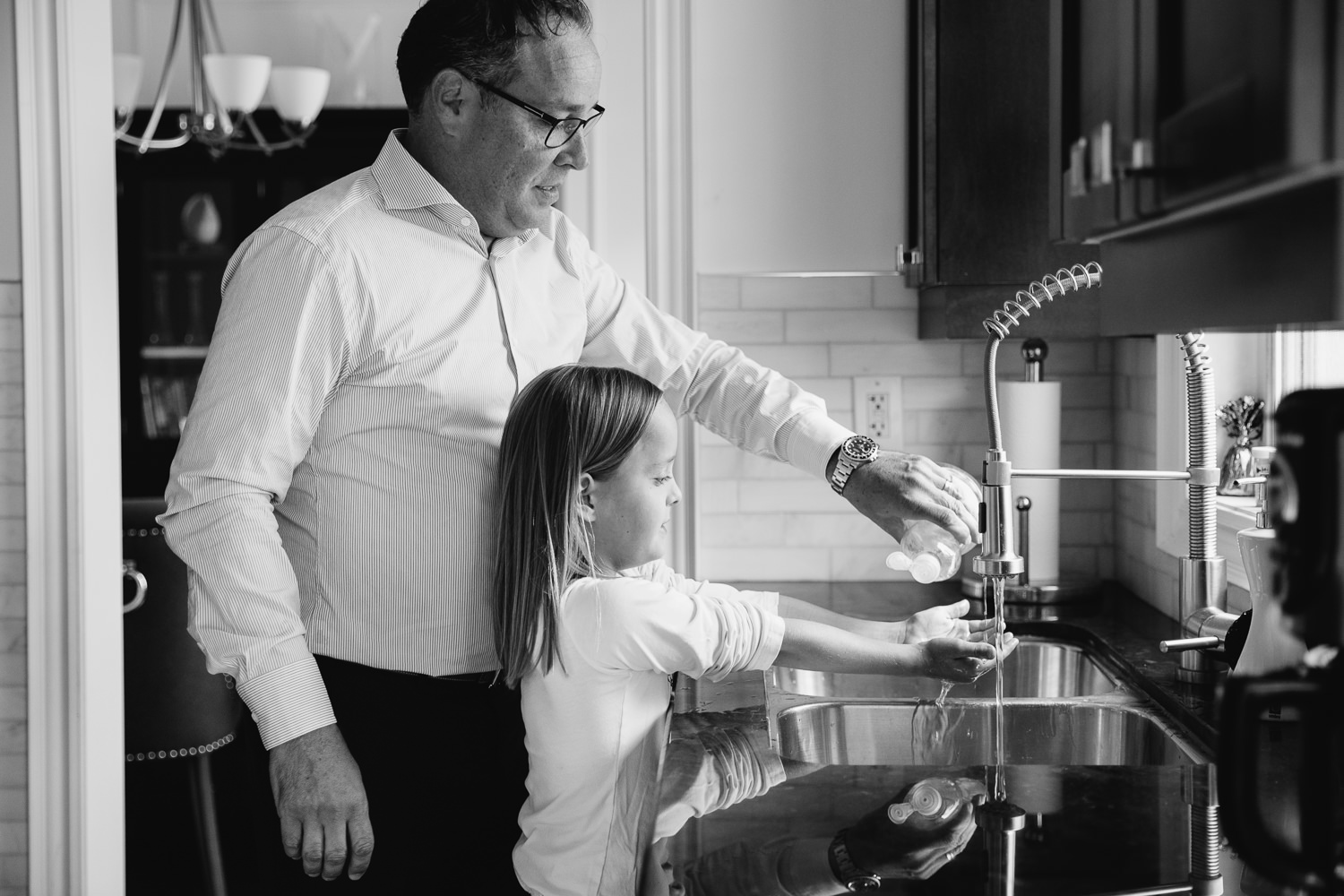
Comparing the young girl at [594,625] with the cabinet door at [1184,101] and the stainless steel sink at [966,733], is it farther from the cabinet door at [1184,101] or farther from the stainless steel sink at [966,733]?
the cabinet door at [1184,101]

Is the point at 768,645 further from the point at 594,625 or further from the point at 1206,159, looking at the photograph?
the point at 1206,159

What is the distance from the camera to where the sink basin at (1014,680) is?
7.05 feet

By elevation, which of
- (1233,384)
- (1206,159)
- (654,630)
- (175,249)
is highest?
(175,249)

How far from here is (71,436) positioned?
238 cm

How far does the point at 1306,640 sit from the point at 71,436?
87.2 inches

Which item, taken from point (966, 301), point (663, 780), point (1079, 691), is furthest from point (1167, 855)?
point (966, 301)

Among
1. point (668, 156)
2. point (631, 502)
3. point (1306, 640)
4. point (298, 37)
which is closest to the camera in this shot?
point (1306, 640)

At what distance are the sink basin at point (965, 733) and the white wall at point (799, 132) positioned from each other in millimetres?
956

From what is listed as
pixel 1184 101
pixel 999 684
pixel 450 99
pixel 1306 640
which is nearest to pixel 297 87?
pixel 450 99

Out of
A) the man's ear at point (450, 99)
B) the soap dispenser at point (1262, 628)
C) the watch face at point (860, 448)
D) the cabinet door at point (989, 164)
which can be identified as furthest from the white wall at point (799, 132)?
the soap dispenser at point (1262, 628)

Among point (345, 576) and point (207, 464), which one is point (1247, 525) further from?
point (207, 464)

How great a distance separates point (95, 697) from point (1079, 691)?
1.75 m

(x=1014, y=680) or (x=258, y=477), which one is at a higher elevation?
(x=258, y=477)

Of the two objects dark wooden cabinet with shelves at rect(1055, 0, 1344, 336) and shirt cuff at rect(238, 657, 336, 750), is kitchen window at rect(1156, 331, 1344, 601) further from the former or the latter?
shirt cuff at rect(238, 657, 336, 750)
